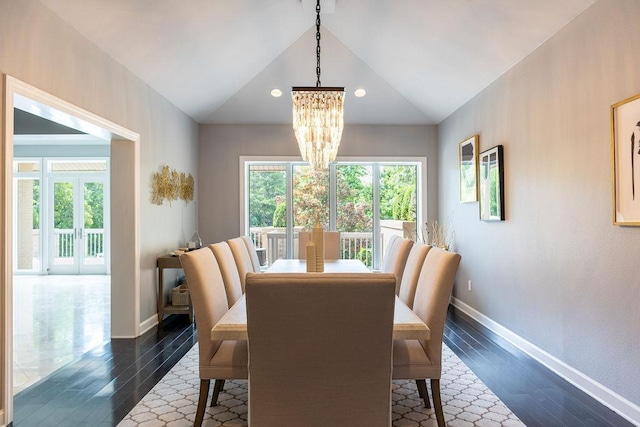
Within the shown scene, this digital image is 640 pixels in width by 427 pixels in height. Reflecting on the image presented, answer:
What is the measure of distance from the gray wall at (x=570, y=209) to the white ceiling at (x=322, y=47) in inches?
12.9

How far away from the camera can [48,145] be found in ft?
26.7

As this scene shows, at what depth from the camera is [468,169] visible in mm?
4855

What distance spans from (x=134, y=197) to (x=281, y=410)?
120 inches

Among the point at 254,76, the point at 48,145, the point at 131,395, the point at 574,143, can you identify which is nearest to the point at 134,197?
the point at 131,395

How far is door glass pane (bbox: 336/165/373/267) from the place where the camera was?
20.8ft

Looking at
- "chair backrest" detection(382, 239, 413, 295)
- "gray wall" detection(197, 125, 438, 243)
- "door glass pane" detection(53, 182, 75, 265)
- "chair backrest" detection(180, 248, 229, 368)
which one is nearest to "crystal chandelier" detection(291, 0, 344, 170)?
"chair backrest" detection(382, 239, 413, 295)

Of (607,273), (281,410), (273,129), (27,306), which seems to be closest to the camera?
(281,410)

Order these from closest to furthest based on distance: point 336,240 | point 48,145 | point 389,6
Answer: point 389,6 → point 336,240 → point 48,145

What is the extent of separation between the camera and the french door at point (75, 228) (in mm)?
8117

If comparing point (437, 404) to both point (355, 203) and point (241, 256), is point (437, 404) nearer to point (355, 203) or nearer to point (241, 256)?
point (241, 256)

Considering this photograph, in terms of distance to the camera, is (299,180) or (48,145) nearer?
(299,180)

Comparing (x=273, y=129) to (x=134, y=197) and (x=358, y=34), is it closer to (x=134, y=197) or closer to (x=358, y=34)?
(x=358, y=34)

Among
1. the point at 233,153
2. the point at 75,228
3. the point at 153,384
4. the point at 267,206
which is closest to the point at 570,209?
the point at 153,384

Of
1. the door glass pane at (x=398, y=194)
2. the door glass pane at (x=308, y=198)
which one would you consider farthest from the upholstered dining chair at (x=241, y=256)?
the door glass pane at (x=398, y=194)
